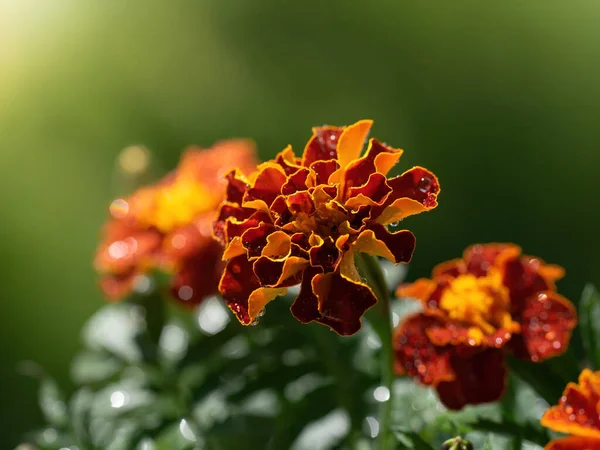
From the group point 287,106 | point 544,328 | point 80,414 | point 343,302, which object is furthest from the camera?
point 287,106

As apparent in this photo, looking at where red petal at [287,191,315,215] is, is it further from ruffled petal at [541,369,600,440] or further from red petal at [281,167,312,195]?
ruffled petal at [541,369,600,440]

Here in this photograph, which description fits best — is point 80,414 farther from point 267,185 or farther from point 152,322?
point 267,185

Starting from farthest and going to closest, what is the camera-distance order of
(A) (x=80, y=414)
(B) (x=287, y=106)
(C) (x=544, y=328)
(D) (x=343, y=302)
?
(B) (x=287, y=106) → (A) (x=80, y=414) → (C) (x=544, y=328) → (D) (x=343, y=302)

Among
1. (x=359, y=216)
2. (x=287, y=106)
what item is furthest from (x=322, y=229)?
(x=287, y=106)

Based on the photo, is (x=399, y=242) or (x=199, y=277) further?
(x=199, y=277)

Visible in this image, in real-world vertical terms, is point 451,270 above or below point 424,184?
below

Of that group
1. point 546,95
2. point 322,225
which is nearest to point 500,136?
point 546,95

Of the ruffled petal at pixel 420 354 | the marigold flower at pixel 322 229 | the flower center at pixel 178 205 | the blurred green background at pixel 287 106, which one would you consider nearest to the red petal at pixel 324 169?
the marigold flower at pixel 322 229
